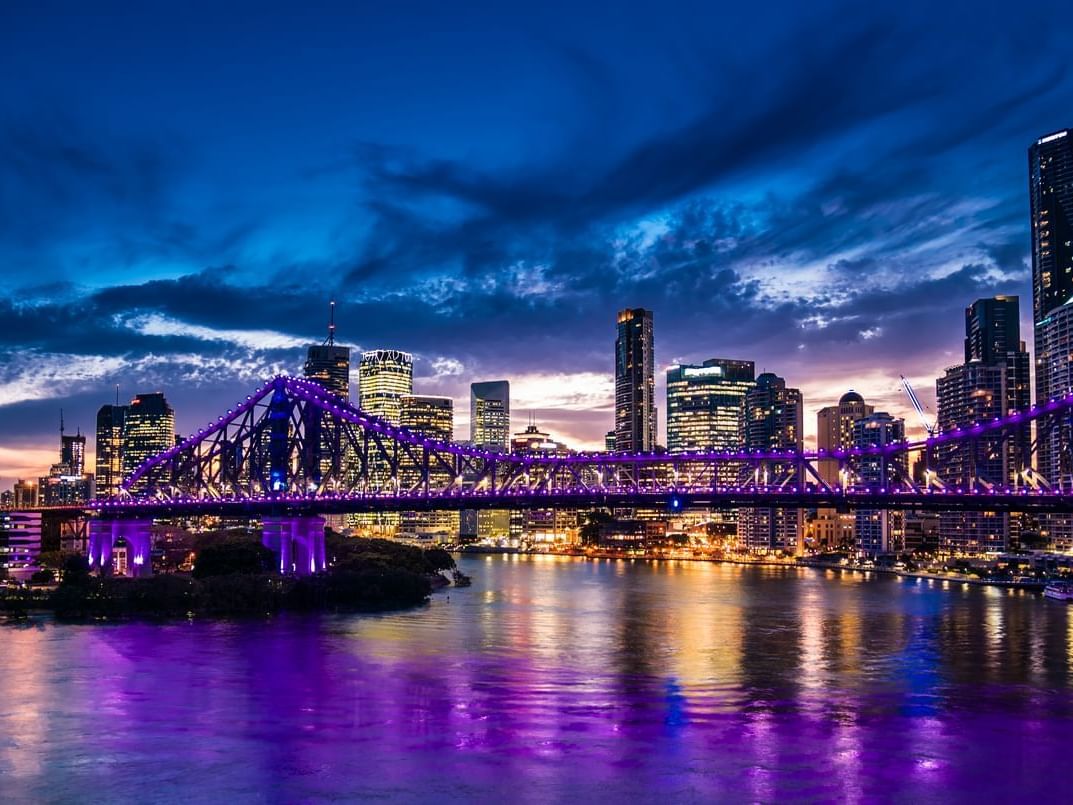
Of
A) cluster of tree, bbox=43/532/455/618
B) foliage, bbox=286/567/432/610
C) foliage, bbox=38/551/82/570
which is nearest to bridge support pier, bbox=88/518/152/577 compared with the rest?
foliage, bbox=38/551/82/570

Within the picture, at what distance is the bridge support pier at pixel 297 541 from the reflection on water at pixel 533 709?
733 inches

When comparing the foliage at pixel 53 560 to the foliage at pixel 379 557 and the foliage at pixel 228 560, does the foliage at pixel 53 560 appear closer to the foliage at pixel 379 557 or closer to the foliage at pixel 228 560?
the foliage at pixel 379 557

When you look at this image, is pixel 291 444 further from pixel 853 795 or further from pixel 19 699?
pixel 853 795

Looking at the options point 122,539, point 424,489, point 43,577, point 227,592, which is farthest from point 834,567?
point 227,592

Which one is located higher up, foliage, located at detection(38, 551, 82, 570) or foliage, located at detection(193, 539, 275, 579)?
foliage, located at detection(193, 539, 275, 579)

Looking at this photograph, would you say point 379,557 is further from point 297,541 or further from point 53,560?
point 53,560

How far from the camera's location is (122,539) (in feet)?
302

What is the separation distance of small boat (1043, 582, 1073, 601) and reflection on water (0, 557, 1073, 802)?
22.5 metres

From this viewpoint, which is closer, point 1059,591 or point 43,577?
point 43,577

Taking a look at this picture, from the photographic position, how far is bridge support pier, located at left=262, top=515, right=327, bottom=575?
82.6m

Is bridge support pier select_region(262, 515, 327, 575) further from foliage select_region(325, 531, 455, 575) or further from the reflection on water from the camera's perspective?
the reflection on water

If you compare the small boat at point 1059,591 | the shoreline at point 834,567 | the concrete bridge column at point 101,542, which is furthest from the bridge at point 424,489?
the shoreline at point 834,567

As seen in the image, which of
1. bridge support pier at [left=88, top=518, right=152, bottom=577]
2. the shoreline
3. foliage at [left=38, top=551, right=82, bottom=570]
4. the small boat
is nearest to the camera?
the small boat

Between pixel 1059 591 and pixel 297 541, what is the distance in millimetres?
56487
